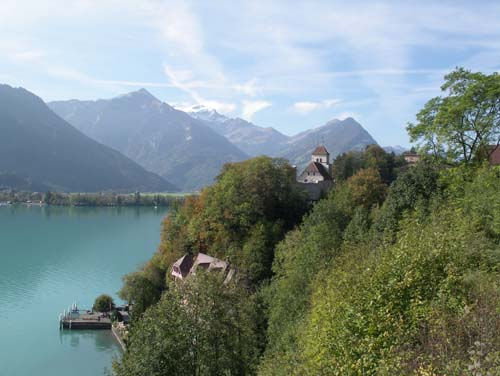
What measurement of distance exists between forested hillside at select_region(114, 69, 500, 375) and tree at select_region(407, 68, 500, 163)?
5 centimetres

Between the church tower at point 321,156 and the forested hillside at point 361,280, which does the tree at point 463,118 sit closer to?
the forested hillside at point 361,280

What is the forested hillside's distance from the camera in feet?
27.6

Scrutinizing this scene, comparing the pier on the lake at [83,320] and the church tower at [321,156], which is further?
the church tower at [321,156]

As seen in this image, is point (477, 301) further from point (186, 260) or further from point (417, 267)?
point (186, 260)

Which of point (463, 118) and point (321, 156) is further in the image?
point (321, 156)

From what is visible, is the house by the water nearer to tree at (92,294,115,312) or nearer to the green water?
the green water

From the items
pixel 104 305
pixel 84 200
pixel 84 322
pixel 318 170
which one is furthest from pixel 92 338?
pixel 84 200

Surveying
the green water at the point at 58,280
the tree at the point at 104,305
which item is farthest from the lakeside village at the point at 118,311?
the green water at the point at 58,280

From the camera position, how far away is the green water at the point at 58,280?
3022 centimetres

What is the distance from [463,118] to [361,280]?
27.9ft

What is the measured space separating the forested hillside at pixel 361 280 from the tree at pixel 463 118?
0.05 m

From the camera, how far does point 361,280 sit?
11.6 m

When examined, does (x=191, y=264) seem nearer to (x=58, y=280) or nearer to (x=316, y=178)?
(x=316, y=178)

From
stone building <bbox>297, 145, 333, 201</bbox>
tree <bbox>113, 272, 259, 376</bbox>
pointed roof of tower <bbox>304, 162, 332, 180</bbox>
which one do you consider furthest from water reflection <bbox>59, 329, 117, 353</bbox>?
pointed roof of tower <bbox>304, 162, 332, 180</bbox>
